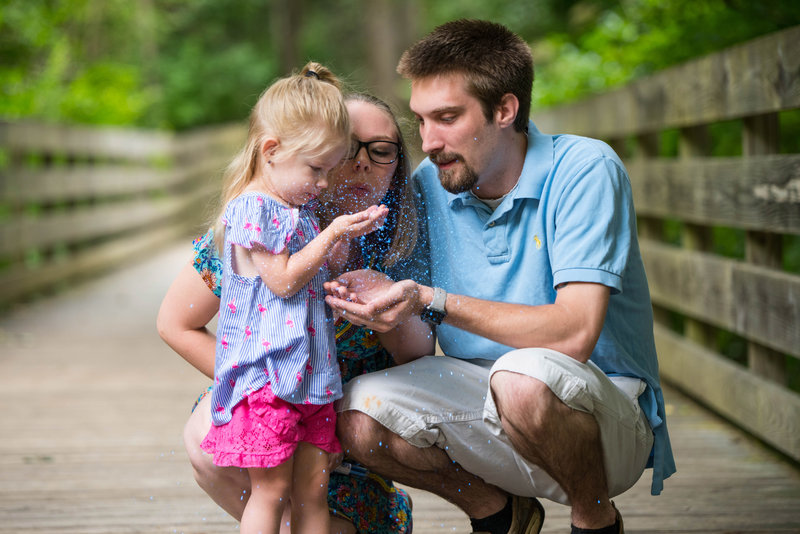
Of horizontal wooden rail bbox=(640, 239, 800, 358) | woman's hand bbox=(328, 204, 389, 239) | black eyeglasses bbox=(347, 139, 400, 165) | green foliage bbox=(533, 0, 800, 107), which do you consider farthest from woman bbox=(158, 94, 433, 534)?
green foliage bbox=(533, 0, 800, 107)

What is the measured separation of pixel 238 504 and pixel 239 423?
1.28 ft

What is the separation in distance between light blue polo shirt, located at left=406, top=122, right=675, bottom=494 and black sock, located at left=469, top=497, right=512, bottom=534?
0.40 metres

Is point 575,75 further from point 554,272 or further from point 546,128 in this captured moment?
point 554,272

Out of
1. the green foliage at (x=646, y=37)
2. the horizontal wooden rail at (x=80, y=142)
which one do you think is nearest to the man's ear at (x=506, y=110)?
the green foliage at (x=646, y=37)

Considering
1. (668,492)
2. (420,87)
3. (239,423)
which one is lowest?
(668,492)

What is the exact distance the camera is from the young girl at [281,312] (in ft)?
7.71

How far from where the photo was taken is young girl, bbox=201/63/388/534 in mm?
2350

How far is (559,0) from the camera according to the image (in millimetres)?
9758

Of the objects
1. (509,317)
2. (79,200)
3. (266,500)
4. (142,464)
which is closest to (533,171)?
(509,317)

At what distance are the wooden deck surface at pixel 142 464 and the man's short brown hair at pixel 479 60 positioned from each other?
1326 millimetres

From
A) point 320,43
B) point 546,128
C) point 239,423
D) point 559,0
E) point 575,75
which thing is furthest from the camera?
point 320,43

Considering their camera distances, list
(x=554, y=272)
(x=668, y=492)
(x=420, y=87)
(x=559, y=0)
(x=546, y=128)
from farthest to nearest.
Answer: (x=559, y=0)
(x=546, y=128)
(x=668, y=492)
(x=420, y=87)
(x=554, y=272)

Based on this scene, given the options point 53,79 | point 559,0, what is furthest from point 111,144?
point 559,0

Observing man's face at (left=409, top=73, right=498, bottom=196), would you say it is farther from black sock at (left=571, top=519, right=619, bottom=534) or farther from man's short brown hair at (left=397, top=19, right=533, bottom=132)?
black sock at (left=571, top=519, right=619, bottom=534)
